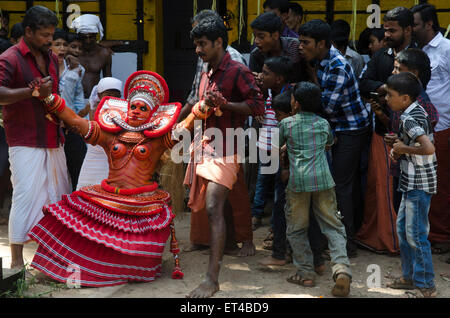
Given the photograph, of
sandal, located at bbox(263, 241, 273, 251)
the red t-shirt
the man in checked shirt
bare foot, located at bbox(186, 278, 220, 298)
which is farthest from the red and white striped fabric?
the red t-shirt

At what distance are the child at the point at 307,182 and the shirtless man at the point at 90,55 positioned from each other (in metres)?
3.22

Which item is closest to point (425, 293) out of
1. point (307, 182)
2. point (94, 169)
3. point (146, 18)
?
point (307, 182)

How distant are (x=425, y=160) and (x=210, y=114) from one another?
158 cm

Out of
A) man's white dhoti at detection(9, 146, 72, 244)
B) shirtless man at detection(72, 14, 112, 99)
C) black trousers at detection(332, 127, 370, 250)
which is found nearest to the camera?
man's white dhoti at detection(9, 146, 72, 244)

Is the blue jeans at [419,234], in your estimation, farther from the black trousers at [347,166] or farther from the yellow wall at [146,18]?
the yellow wall at [146,18]

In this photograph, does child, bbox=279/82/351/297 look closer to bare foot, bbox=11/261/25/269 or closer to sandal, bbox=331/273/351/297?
sandal, bbox=331/273/351/297

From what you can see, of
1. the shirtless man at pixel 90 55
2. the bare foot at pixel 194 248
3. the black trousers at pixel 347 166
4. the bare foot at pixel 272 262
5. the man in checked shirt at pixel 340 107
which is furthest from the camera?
the shirtless man at pixel 90 55

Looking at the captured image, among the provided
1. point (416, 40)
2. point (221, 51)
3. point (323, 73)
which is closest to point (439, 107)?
point (416, 40)

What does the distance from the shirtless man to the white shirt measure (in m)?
3.68

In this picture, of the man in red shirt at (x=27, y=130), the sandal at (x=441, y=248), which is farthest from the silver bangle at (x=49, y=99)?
the sandal at (x=441, y=248)

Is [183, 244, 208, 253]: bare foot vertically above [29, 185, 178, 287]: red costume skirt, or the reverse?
[29, 185, 178, 287]: red costume skirt

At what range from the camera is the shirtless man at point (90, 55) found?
22.0 feet

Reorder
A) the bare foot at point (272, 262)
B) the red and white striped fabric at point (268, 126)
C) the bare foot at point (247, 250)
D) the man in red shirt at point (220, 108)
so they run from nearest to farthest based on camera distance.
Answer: the man in red shirt at point (220, 108) < the bare foot at point (272, 262) < the bare foot at point (247, 250) < the red and white striped fabric at point (268, 126)

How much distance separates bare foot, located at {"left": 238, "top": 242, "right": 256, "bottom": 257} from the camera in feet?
16.4
